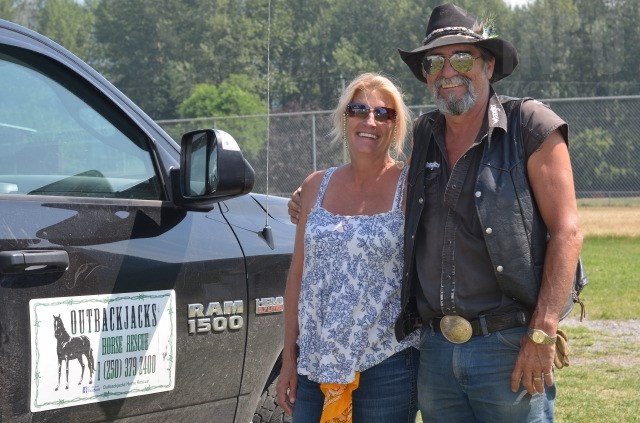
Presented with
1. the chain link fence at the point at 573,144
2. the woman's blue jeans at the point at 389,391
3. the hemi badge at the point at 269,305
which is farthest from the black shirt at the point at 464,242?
the chain link fence at the point at 573,144

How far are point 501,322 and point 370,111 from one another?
2.75 feet

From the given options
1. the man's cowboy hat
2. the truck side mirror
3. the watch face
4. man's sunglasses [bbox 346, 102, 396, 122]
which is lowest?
the watch face

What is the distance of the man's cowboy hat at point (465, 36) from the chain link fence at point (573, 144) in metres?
14.5

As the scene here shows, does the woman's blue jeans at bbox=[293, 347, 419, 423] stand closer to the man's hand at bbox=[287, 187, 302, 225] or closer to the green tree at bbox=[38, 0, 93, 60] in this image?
the man's hand at bbox=[287, 187, 302, 225]

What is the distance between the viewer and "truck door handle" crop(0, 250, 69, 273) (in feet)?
9.05

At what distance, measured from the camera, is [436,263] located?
304cm

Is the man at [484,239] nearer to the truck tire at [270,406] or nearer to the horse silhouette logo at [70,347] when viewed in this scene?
the truck tire at [270,406]

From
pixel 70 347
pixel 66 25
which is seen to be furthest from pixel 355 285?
pixel 66 25

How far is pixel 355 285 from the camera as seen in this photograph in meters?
3.27

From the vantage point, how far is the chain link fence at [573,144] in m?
18.0

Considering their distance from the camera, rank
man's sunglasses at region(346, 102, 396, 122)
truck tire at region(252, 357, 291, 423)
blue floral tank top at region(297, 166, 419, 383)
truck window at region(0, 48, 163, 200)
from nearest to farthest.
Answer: truck window at region(0, 48, 163, 200) → blue floral tank top at region(297, 166, 419, 383) → man's sunglasses at region(346, 102, 396, 122) → truck tire at region(252, 357, 291, 423)

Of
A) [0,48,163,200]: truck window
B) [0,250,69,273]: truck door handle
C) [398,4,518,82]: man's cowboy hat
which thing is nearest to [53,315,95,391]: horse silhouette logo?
[0,250,69,273]: truck door handle

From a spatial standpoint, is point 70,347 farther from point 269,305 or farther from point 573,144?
point 573,144

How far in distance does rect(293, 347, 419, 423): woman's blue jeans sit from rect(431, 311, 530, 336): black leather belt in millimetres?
373
